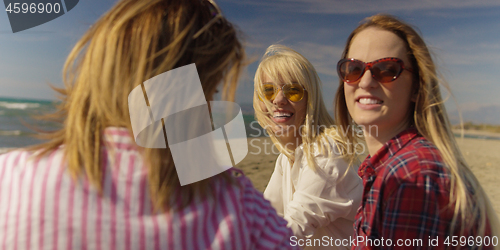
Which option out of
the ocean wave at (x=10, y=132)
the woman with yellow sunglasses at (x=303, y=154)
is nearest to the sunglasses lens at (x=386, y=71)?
the woman with yellow sunglasses at (x=303, y=154)

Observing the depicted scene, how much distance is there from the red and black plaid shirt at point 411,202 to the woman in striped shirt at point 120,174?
2.06ft

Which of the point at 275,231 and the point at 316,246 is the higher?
the point at 275,231

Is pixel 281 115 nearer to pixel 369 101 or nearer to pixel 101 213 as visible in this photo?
pixel 369 101

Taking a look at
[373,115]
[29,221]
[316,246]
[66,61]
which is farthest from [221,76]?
[316,246]

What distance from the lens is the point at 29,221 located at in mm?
875

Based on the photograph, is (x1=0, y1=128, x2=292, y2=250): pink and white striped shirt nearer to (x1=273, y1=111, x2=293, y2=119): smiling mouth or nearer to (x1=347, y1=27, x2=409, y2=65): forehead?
(x1=347, y1=27, x2=409, y2=65): forehead

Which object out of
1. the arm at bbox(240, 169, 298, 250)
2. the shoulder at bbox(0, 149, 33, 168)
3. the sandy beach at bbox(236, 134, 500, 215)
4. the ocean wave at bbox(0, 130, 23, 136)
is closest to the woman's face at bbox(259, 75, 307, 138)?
the arm at bbox(240, 169, 298, 250)

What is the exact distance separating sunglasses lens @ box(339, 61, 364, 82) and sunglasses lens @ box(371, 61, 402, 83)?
9cm

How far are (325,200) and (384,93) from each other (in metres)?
0.89

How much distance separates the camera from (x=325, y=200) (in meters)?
2.19

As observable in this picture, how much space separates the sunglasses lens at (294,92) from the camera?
9.39ft

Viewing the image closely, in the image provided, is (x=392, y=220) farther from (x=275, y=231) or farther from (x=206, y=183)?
(x=206, y=183)

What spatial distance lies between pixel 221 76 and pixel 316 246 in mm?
1689

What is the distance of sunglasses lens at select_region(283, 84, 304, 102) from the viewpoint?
9.39 ft
